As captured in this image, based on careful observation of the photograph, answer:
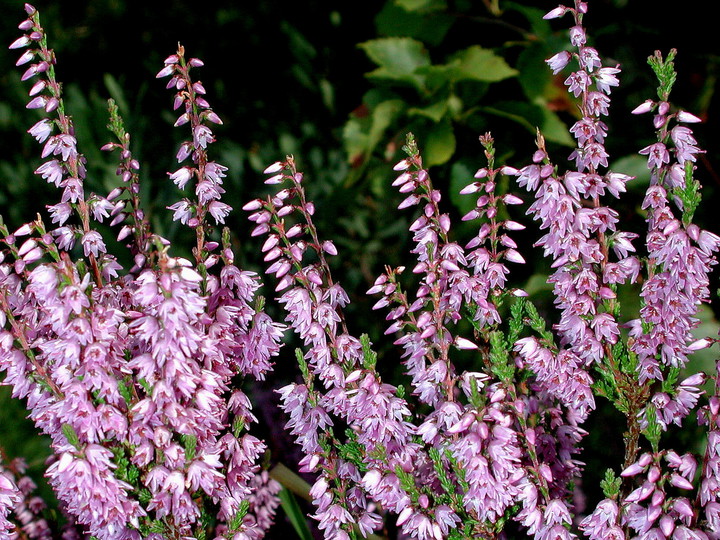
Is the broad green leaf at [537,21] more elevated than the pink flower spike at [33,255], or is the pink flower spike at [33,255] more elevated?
the broad green leaf at [537,21]

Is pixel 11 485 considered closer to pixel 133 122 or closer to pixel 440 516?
pixel 440 516

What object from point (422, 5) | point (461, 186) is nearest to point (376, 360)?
point (461, 186)

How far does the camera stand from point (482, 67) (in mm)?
1818

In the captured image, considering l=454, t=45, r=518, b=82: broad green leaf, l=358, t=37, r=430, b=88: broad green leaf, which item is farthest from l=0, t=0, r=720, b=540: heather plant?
l=358, t=37, r=430, b=88: broad green leaf

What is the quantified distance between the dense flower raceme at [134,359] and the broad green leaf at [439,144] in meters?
0.76

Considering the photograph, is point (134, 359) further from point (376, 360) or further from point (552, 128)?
point (552, 128)

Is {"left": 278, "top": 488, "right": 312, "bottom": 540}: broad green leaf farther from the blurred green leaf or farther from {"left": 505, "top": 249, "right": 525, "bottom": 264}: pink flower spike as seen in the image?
the blurred green leaf

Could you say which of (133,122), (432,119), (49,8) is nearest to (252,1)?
(133,122)

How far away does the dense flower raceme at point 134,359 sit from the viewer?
883 millimetres

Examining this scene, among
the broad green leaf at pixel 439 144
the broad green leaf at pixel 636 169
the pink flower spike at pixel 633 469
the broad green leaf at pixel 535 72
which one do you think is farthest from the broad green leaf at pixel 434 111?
the pink flower spike at pixel 633 469

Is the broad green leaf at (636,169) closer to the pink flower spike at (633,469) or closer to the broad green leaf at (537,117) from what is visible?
the broad green leaf at (537,117)

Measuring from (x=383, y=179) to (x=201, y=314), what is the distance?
1.27 meters

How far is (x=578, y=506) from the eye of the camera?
5.02 feet

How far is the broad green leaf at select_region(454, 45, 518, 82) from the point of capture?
1.77m
